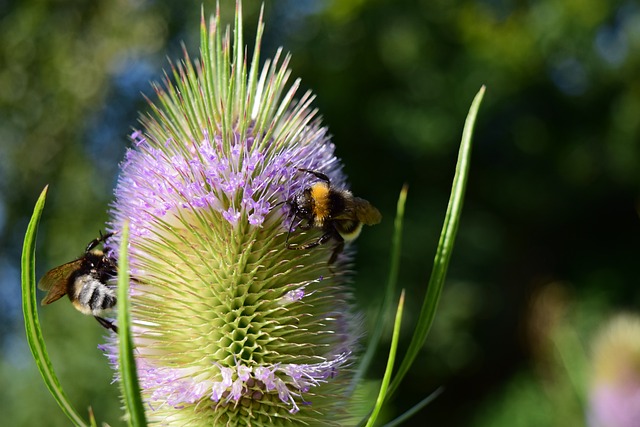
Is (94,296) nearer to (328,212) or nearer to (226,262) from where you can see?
(226,262)

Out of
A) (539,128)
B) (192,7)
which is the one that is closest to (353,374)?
(192,7)

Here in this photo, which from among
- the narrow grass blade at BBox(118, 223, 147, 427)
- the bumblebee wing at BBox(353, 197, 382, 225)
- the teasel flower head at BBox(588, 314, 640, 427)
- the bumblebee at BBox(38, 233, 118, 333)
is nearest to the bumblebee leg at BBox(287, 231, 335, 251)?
the bumblebee wing at BBox(353, 197, 382, 225)

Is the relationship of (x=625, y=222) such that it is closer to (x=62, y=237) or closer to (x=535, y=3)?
(x=535, y=3)

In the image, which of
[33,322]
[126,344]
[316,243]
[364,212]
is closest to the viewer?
[126,344]

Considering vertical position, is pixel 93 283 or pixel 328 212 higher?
pixel 328 212

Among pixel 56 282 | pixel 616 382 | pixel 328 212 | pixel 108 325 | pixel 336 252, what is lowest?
pixel 616 382

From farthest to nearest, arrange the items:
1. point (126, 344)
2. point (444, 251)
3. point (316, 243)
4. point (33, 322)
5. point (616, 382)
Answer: point (616, 382)
point (316, 243)
point (444, 251)
point (33, 322)
point (126, 344)

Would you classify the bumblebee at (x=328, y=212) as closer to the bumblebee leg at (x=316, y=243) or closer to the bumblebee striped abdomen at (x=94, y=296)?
the bumblebee leg at (x=316, y=243)

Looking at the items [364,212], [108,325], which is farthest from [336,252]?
[108,325]
